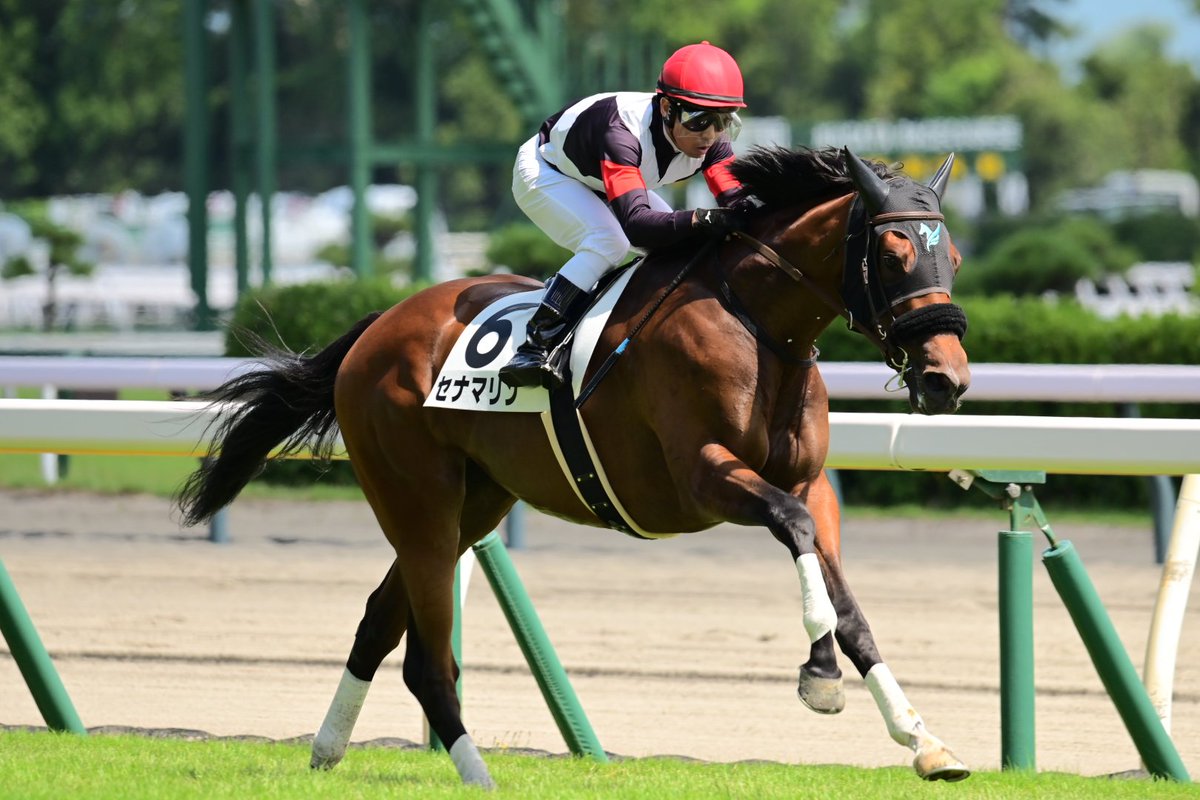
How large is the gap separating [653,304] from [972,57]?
7298 centimetres

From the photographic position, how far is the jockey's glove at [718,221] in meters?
4.57

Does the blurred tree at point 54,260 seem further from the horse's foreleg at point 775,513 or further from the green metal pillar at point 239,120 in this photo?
the horse's foreleg at point 775,513

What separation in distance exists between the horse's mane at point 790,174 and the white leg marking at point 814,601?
1048 mm

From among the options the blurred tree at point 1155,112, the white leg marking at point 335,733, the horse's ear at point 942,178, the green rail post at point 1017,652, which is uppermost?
the horse's ear at point 942,178

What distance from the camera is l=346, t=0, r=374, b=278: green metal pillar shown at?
19.9 meters

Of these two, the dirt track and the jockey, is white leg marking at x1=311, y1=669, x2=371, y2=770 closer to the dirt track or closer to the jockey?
the dirt track

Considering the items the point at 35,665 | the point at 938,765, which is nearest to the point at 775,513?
the point at 938,765

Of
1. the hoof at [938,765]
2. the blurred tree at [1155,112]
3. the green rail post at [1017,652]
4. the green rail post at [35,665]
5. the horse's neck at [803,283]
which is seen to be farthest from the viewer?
the blurred tree at [1155,112]

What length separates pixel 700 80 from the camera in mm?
4559

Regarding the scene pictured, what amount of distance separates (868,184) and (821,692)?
3.90 feet

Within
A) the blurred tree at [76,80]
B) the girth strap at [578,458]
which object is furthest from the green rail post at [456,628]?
the blurred tree at [76,80]

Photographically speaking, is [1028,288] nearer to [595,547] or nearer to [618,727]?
[595,547]

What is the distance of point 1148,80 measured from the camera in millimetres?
72688

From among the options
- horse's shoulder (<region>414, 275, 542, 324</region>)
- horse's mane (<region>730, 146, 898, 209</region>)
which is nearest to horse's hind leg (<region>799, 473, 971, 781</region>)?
horse's mane (<region>730, 146, 898, 209</region>)
